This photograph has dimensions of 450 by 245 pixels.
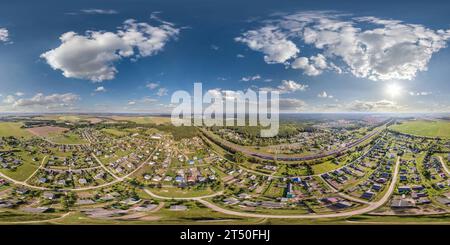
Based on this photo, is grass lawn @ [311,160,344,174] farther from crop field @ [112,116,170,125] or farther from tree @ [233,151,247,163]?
crop field @ [112,116,170,125]

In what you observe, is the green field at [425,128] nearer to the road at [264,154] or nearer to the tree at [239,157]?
the road at [264,154]

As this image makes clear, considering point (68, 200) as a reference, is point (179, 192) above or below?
above

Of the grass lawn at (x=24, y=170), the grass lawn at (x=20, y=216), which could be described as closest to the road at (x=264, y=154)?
the grass lawn at (x=20, y=216)

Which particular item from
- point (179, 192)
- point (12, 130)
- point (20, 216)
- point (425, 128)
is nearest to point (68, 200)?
point (20, 216)

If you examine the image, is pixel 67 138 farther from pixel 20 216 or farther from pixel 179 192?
pixel 179 192

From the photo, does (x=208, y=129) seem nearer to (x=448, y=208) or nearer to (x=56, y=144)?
(x=56, y=144)

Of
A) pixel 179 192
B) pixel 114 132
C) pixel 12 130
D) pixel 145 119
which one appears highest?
pixel 145 119

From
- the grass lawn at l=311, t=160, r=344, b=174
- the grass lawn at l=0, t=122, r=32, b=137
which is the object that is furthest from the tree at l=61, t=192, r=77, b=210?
the grass lawn at l=311, t=160, r=344, b=174
